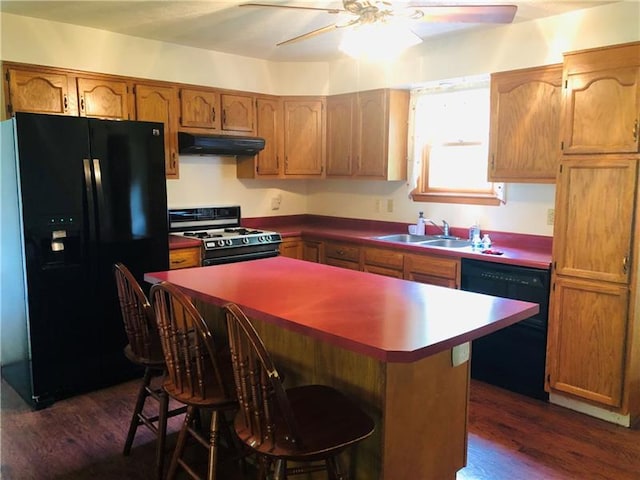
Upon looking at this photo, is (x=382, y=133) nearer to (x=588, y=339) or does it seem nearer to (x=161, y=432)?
(x=588, y=339)

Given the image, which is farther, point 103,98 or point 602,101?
point 103,98

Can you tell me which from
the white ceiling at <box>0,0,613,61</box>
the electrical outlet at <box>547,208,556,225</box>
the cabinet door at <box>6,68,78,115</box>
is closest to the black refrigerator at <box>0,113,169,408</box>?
the cabinet door at <box>6,68,78,115</box>

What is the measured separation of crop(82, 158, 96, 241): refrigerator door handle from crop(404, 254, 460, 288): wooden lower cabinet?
2.17 metres

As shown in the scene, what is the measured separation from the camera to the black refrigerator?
10.0 feet

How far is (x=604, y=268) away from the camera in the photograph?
9.52ft

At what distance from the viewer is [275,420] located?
5.73 feet

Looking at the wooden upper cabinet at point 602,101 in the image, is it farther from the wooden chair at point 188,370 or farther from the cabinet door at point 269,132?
the cabinet door at point 269,132

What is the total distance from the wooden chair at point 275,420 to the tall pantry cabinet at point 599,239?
186 centimetres

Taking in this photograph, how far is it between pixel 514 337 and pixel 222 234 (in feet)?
7.85

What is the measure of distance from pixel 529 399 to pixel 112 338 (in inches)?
107

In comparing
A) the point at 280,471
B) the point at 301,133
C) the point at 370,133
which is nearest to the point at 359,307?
the point at 280,471

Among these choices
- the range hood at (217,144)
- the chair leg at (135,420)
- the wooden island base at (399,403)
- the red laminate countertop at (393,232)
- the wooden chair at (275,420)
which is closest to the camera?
the wooden chair at (275,420)

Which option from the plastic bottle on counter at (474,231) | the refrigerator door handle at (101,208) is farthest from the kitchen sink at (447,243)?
the refrigerator door handle at (101,208)

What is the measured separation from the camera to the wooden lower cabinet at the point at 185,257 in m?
3.82
